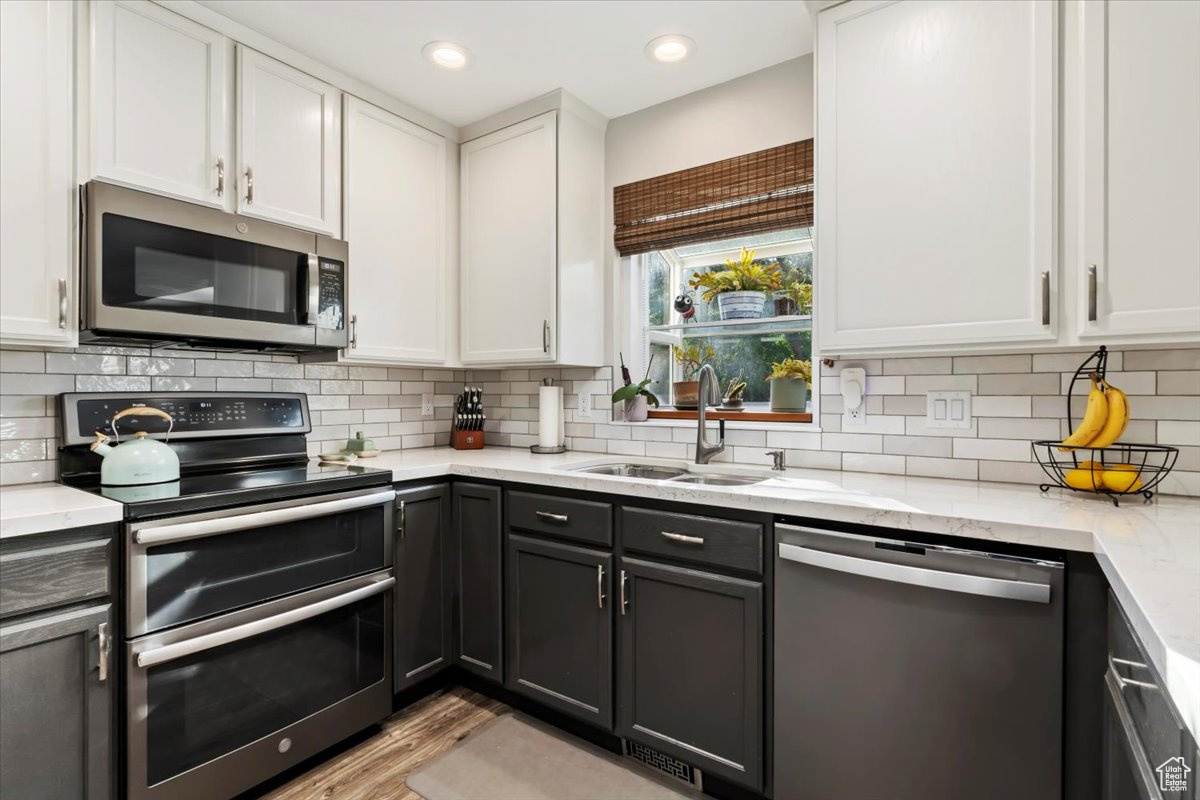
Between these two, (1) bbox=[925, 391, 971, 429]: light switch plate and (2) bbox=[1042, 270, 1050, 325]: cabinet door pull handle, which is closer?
(2) bbox=[1042, 270, 1050, 325]: cabinet door pull handle

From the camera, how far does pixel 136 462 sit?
1.64m

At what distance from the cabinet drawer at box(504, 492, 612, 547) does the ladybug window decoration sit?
1.11 meters

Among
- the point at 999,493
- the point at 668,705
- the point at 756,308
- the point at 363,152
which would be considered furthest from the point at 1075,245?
the point at 363,152

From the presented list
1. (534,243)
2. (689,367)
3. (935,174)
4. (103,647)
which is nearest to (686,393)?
(689,367)

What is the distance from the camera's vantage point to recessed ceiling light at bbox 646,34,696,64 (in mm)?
2031

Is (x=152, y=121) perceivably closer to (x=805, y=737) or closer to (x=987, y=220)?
(x=987, y=220)

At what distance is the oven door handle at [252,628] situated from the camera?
1.45m

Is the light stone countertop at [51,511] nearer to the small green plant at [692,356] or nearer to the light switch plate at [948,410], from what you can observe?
the small green plant at [692,356]

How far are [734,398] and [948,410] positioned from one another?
803mm

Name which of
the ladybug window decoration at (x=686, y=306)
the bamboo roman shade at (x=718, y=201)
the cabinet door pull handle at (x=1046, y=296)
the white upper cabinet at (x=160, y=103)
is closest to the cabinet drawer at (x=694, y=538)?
the cabinet door pull handle at (x=1046, y=296)

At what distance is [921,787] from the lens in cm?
132

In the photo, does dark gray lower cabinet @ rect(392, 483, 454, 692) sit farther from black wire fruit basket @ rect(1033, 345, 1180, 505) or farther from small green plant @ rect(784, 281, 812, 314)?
black wire fruit basket @ rect(1033, 345, 1180, 505)

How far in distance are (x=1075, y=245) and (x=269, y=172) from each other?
7.91ft

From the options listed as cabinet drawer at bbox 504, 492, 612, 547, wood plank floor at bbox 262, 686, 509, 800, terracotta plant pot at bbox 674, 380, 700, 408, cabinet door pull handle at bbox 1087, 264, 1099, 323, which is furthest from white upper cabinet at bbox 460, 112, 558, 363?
cabinet door pull handle at bbox 1087, 264, 1099, 323
